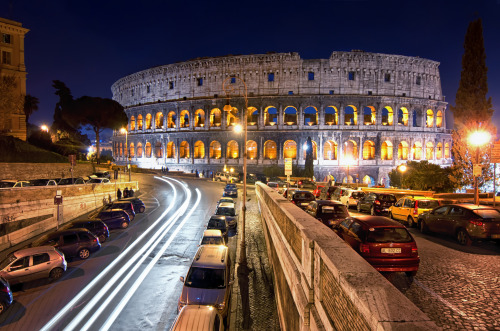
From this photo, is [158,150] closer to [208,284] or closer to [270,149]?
[270,149]

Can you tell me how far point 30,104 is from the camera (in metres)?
43.4

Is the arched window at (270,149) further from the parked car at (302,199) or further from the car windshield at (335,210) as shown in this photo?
the car windshield at (335,210)

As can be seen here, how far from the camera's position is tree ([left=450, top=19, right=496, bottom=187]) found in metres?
26.7

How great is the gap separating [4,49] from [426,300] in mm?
50784

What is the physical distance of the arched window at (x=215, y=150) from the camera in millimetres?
56456

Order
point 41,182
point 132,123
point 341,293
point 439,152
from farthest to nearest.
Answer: point 132,123, point 439,152, point 41,182, point 341,293

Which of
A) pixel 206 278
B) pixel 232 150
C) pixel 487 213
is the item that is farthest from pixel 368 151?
pixel 206 278

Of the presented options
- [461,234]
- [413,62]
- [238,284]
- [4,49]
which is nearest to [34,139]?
[4,49]

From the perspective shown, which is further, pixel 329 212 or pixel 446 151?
pixel 446 151

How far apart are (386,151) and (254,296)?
47802 millimetres

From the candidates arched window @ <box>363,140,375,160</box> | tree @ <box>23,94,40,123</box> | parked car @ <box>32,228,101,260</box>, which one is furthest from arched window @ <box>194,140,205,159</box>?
parked car @ <box>32,228,101,260</box>

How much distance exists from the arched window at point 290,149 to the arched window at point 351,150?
8.59m

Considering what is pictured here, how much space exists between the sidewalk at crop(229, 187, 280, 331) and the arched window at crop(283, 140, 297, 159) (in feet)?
121

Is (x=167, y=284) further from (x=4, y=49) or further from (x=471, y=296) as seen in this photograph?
(x=4, y=49)
